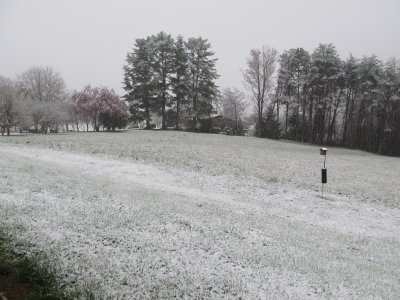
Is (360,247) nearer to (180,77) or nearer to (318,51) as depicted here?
(180,77)

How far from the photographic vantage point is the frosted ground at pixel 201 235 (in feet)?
14.6

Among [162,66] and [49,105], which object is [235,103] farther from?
[49,105]

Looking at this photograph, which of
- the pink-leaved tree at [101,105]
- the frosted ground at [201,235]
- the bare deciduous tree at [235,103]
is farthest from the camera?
the bare deciduous tree at [235,103]

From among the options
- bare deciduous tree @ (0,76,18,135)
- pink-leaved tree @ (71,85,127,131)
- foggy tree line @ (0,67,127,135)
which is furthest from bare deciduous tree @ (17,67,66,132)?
bare deciduous tree @ (0,76,18,135)

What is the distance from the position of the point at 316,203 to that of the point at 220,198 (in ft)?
15.2

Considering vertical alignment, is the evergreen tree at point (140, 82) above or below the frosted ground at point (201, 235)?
above

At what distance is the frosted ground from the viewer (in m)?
4.45

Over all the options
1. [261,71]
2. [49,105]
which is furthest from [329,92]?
A: [49,105]

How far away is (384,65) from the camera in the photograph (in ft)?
149

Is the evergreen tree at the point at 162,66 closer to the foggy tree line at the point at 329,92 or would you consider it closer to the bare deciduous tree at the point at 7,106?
the foggy tree line at the point at 329,92

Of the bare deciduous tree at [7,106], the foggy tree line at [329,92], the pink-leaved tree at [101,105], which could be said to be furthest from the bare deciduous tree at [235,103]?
the bare deciduous tree at [7,106]

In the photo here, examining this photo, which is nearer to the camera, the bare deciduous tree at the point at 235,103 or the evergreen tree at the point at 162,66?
the evergreen tree at the point at 162,66

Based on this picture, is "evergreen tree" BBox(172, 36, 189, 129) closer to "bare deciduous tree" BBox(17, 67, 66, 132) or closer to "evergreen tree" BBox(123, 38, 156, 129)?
"evergreen tree" BBox(123, 38, 156, 129)

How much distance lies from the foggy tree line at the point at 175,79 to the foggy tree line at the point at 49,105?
4.84 metres
